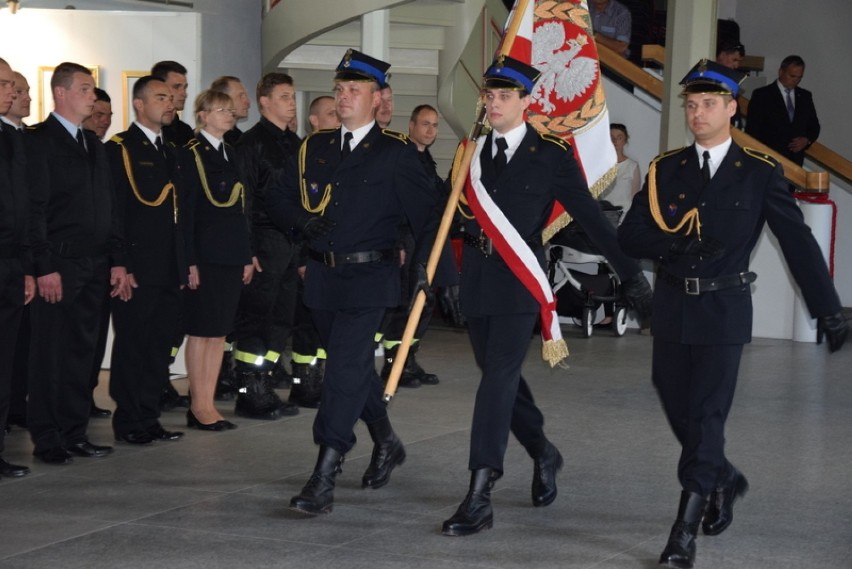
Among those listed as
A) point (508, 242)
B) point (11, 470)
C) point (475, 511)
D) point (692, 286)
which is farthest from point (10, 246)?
point (692, 286)

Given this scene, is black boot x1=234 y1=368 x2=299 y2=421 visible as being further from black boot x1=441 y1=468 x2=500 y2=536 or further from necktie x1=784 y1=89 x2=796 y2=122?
necktie x1=784 y1=89 x2=796 y2=122

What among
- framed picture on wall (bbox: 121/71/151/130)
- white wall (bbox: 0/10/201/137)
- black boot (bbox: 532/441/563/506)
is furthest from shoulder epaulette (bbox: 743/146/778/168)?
framed picture on wall (bbox: 121/71/151/130)

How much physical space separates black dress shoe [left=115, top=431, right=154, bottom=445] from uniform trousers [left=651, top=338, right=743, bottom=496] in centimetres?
273

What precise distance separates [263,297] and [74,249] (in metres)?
1.52

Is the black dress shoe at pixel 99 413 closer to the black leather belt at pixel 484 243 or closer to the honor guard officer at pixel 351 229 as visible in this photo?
the honor guard officer at pixel 351 229

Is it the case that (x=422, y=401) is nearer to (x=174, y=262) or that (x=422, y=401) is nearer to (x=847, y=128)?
(x=174, y=262)

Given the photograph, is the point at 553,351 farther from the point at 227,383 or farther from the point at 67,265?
the point at 227,383

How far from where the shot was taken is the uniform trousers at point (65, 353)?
6090mm

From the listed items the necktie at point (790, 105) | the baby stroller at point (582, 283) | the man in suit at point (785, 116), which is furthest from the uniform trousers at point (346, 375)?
the necktie at point (790, 105)

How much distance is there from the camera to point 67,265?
607 centimetres

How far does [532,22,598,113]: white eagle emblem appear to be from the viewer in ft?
21.4

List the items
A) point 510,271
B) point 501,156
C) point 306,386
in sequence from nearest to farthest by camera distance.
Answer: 1. point 510,271
2. point 501,156
3. point 306,386

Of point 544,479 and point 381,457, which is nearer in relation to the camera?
point 544,479

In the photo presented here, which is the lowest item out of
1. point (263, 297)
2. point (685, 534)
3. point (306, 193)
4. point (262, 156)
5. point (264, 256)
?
point (685, 534)
